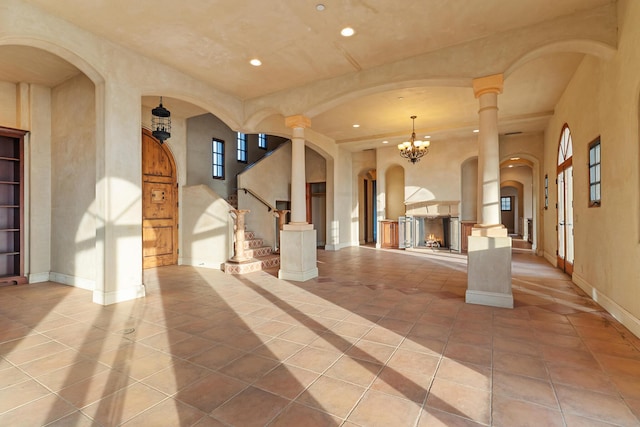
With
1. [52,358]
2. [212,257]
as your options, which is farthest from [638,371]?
[212,257]

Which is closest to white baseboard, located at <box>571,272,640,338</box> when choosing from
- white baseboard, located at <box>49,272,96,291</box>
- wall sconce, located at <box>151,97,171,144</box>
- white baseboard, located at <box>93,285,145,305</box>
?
white baseboard, located at <box>93,285,145,305</box>

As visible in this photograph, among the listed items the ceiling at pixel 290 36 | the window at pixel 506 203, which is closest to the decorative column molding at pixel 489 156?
the ceiling at pixel 290 36

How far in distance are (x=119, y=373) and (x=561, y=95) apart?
8852 millimetres

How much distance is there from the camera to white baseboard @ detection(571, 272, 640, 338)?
128 inches

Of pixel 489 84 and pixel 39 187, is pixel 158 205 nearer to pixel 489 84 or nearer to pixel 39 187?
pixel 39 187

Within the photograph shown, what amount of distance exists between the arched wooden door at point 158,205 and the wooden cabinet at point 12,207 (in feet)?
6.75

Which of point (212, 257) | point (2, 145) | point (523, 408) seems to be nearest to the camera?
point (523, 408)

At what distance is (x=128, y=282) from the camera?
15.4 ft

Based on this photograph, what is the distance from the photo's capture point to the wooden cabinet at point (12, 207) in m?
5.66

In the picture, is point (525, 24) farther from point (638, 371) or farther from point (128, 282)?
point (128, 282)

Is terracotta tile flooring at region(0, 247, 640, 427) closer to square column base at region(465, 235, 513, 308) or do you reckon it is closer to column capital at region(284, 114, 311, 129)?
square column base at region(465, 235, 513, 308)

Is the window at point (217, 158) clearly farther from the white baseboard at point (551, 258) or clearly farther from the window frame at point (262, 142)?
the white baseboard at point (551, 258)

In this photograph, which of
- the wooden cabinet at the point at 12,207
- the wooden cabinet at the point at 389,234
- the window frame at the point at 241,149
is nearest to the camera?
the wooden cabinet at the point at 12,207

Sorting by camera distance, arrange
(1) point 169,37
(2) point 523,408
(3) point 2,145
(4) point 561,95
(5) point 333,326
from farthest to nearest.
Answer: (4) point 561,95, (3) point 2,145, (1) point 169,37, (5) point 333,326, (2) point 523,408
